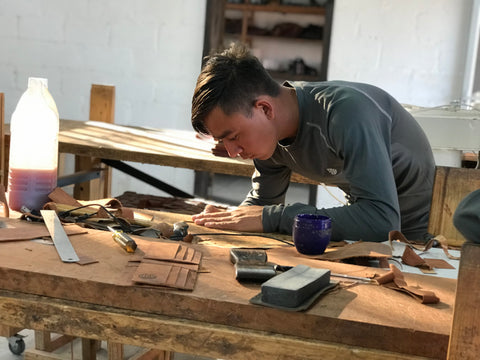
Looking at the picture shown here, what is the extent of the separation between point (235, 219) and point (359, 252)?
40 cm

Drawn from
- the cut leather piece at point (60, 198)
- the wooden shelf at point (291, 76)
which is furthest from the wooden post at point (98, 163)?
the wooden shelf at point (291, 76)

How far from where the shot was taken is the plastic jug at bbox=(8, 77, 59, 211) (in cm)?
163

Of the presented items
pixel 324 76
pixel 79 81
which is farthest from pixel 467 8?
pixel 79 81

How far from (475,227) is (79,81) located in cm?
403

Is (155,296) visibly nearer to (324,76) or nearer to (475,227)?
(475,227)

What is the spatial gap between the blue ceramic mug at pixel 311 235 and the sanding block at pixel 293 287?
0.24m

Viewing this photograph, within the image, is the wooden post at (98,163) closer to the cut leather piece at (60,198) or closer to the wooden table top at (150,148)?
the wooden table top at (150,148)

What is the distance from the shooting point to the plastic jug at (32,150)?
163 centimetres

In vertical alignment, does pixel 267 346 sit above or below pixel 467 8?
below

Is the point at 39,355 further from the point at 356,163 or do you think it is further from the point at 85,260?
the point at 356,163

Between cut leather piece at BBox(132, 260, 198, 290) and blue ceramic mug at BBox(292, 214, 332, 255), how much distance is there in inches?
11.8

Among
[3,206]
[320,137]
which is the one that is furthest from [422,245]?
[3,206]

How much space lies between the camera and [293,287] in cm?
105

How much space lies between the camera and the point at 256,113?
1714mm
